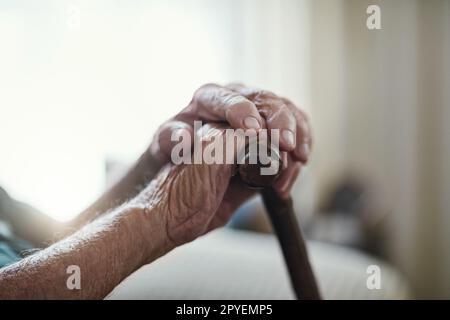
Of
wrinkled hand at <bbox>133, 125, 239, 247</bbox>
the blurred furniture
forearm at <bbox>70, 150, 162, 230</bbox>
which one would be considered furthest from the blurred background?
wrinkled hand at <bbox>133, 125, 239, 247</bbox>

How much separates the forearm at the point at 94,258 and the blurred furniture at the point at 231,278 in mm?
181

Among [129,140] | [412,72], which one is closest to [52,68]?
[129,140]

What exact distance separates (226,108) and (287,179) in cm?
16

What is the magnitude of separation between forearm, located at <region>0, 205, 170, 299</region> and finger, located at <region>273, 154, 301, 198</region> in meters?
0.17

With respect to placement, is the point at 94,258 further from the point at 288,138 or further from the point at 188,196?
the point at 288,138

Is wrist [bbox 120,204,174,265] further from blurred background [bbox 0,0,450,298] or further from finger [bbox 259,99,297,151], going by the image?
blurred background [bbox 0,0,450,298]

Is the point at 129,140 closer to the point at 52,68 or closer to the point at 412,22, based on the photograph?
the point at 52,68

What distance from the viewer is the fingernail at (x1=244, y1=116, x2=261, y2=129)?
→ 1.67ft

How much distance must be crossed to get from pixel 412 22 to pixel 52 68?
237 centimetres

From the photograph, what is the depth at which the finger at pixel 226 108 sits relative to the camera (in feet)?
1.70

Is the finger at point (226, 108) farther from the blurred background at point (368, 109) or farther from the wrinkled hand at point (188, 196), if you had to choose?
the blurred background at point (368, 109)

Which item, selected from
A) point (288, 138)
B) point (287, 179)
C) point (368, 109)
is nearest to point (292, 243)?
point (287, 179)

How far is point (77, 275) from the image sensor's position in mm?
493

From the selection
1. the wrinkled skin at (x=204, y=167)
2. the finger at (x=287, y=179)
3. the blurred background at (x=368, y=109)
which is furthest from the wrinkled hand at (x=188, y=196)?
the blurred background at (x=368, y=109)
